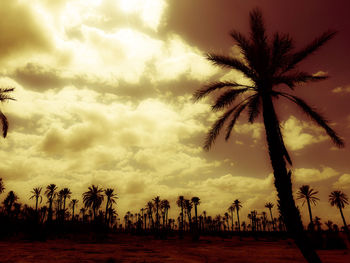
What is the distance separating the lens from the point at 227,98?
12414 mm

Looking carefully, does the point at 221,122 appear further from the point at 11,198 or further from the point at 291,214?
the point at 11,198

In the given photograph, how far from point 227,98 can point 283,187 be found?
5082 millimetres

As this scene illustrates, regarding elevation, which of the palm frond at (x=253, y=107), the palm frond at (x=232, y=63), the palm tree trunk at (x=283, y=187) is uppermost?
the palm frond at (x=232, y=63)

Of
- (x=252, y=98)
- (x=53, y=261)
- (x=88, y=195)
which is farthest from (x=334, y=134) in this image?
(x=88, y=195)

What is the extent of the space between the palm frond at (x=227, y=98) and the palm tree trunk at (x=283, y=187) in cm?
146

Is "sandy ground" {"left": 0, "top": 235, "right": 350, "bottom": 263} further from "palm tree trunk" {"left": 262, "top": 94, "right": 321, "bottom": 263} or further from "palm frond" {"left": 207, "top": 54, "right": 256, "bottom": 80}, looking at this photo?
"palm frond" {"left": 207, "top": 54, "right": 256, "bottom": 80}

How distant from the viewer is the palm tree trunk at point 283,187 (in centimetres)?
904

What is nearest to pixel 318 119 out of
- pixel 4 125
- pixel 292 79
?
pixel 292 79

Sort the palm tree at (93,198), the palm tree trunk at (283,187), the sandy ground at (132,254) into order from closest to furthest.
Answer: the palm tree trunk at (283,187) → the sandy ground at (132,254) → the palm tree at (93,198)

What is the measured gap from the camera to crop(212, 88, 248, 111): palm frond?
1232 cm

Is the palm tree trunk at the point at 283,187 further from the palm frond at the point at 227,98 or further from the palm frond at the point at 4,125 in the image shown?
the palm frond at the point at 4,125

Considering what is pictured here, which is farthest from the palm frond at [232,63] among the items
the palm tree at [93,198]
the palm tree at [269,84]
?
the palm tree at [93,198]

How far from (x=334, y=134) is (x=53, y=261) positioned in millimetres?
14180

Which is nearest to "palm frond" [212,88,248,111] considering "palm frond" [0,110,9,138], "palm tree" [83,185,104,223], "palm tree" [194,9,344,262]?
"palm tree" [194,9,344,262]
